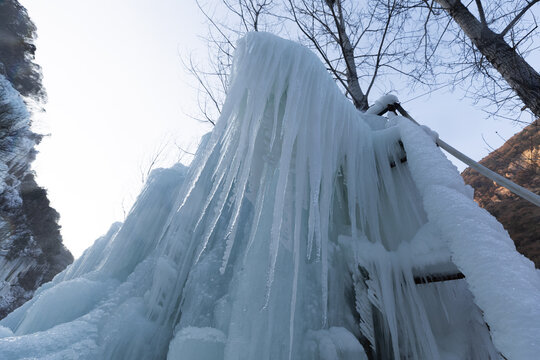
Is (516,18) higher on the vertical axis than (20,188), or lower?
lower

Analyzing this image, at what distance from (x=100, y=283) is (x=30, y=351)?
544 mm

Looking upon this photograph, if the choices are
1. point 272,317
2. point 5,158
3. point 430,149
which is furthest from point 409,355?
point 5,158

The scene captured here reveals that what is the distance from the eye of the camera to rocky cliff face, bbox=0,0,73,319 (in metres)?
13.1

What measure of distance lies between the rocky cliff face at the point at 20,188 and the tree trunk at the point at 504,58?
681 inches

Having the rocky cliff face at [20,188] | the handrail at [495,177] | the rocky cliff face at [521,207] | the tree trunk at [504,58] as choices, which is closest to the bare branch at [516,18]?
the tree trunk at [504,58]

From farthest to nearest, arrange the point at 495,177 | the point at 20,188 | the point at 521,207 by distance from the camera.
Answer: the point at 20,188 → the point at 521,207 → the point at 495,177

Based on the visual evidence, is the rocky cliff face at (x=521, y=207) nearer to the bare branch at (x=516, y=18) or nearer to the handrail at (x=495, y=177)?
the bare branch at (x=516, y=18)

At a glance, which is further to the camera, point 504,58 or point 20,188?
point 20,188

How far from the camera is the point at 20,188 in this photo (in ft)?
49.6

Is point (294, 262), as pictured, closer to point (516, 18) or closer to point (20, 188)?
point (516, 18)

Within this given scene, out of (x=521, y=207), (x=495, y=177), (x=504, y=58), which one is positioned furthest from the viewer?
(x=521, y=207)

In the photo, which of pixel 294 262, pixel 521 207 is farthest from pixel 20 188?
pixel 521 207

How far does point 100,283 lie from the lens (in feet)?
5.04

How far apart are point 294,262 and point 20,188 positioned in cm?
2056
